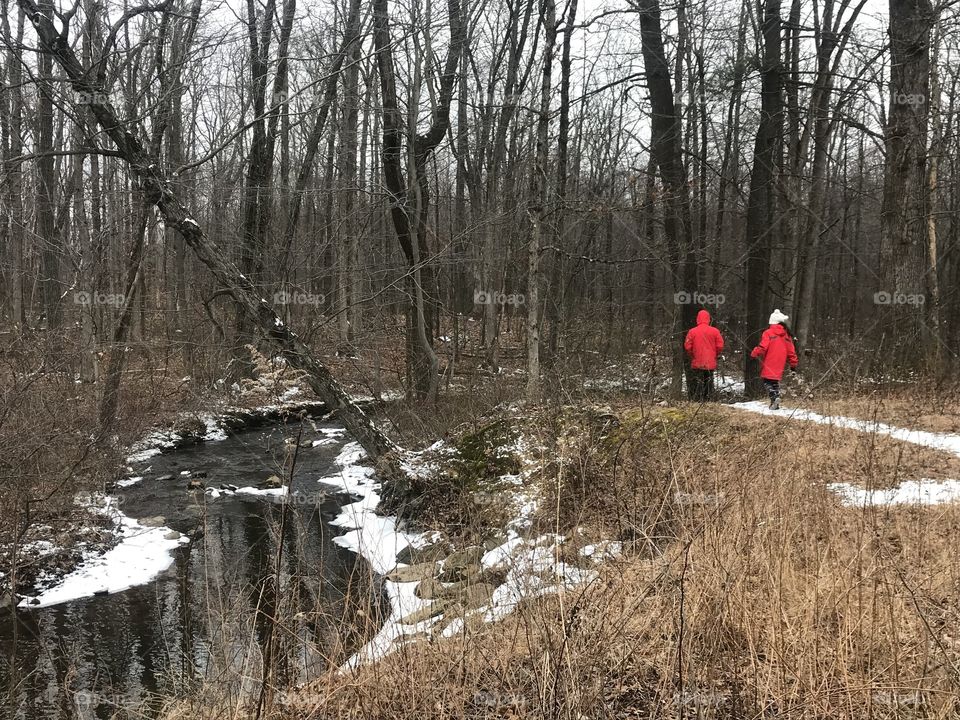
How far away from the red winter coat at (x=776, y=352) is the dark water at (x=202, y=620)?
6.69m

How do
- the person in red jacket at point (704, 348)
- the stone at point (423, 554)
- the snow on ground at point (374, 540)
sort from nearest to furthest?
1. the snow on ground at point (374, 540)
2. the stone at point (423, 554)
3. the person in red jacket at point (704, 348)

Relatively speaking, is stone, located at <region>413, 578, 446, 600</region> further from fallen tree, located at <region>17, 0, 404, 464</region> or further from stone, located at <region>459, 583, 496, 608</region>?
fallen tree, located at <region>17, 0, 404, 464</region>

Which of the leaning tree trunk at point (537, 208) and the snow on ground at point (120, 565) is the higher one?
the leaning tree trunk at point (537, 208)

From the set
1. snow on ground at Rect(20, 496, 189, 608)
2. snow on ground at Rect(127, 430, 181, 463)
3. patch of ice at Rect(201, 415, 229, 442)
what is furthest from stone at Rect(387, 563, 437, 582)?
patch of ice at Rect(201, 415, 229, 442)

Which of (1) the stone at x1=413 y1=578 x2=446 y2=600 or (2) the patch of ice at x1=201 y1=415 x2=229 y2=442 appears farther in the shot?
(2) the patch of ice at x1=201 y1=415 x2=229 y2=442

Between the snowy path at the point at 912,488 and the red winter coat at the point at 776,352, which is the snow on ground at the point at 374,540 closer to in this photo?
the snowy path at the point at 912,488

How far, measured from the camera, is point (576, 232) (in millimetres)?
20953

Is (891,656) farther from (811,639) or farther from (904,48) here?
(904,48)

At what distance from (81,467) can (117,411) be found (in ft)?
10.6

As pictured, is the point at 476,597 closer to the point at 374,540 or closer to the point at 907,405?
the point at 374,540

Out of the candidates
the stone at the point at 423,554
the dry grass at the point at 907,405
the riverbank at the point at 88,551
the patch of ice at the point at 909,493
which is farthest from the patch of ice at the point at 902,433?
the riverbank at the point at 88,551

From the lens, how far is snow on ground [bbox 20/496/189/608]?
7344mm

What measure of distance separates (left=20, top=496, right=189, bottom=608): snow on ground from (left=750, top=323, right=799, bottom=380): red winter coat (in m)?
8.60

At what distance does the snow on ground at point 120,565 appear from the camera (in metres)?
7.34
